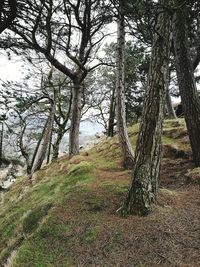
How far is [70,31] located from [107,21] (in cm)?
133

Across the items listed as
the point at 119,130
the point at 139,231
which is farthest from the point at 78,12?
the point at 139,231

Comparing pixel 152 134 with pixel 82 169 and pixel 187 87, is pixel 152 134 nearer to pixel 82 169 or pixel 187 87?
pixel 187 87

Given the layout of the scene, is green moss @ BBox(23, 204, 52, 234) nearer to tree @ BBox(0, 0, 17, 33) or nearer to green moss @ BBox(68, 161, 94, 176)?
green moss @ BBox(68, 161, 94, 176)

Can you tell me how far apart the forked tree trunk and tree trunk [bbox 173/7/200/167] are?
7.11 ft

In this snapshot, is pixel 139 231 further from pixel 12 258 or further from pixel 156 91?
pixel 156 91

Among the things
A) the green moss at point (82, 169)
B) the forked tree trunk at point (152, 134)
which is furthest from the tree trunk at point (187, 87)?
the green moss at point (82, 169)

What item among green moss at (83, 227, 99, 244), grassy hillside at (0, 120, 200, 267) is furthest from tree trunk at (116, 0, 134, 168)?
green moss at (83, 227, 99, 244)

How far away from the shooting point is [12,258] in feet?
14.2

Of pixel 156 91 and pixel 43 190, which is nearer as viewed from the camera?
pixel 156 91

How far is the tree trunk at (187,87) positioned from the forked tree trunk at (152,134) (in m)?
2.17

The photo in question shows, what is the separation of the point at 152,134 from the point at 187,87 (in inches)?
110

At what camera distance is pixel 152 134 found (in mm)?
4977

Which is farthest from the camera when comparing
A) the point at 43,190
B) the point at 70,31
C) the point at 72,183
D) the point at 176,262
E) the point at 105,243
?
the point at 70,31

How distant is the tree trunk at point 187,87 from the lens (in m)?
7.06
